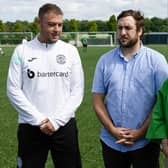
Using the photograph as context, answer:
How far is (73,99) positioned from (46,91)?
0.27 metres

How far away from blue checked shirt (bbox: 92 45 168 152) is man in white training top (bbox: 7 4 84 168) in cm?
48

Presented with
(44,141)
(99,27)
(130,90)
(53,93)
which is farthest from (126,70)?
(99,27)

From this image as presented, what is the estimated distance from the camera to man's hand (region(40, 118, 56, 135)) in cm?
434

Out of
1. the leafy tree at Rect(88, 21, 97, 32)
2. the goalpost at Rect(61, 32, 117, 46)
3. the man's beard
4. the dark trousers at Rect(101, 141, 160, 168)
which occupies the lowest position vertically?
the goalpost at Rect(61, 32, 117, 46)

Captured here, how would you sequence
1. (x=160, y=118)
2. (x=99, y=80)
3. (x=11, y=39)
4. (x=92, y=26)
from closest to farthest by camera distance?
(x=160, y=118) < (x=99, y=80) < (x=11, y=39) < (x=92, y=26)

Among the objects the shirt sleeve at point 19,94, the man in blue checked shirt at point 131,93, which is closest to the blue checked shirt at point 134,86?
the man in blue checked shirt at point 131,93

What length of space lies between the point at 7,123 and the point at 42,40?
17.2 feet

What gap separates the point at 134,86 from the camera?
4074 mm

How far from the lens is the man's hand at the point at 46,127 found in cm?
434

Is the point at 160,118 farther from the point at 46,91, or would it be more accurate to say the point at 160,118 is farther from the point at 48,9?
the point at 48,9

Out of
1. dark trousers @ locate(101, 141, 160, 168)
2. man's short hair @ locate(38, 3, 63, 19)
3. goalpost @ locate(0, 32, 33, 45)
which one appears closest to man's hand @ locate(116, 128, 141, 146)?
dark trousers @ locate(101, 141, 160, 168)

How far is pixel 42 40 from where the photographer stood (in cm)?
450

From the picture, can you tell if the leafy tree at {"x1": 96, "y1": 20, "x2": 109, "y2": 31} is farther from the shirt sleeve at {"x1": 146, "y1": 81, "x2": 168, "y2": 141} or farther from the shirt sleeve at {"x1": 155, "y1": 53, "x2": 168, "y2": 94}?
the shirt sleeve at {"x1": 146, "y1": 81, "x2": 168, "y2": 141}

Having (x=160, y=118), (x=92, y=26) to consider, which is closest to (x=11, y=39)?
(x=92, y=26)
